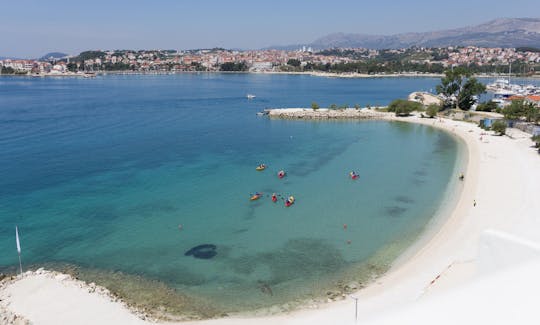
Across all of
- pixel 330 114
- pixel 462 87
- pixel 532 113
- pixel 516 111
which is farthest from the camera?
pixel 330 114

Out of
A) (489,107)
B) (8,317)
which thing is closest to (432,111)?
(489,107)

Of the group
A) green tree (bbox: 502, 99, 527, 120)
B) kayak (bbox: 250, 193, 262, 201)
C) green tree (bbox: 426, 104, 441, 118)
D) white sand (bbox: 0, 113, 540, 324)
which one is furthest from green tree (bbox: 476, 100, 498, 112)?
kayak (bbox: 250, 193, 262, 201)

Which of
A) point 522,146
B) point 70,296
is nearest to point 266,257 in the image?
point 70,296

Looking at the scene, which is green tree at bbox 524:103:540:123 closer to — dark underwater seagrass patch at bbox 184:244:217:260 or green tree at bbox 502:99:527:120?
green tree at bbox 502:99:527:120

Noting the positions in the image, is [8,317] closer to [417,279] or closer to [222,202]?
[222,202]

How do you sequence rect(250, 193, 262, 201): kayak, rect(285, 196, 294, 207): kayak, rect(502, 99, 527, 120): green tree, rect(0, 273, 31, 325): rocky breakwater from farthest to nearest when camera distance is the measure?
rect(502, 99, 527, 120): green tree < rect(250, 193, 262, 201): kayak < rect(285, 196, 294, 207): kayak < rect(0, 273, 31, 325): rocky breakwater

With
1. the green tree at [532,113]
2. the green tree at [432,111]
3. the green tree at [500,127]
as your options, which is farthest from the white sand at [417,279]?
the green tree at [432,111]

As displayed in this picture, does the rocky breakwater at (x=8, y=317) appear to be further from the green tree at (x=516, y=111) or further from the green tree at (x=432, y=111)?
the green tree at (x=432, y=111)
